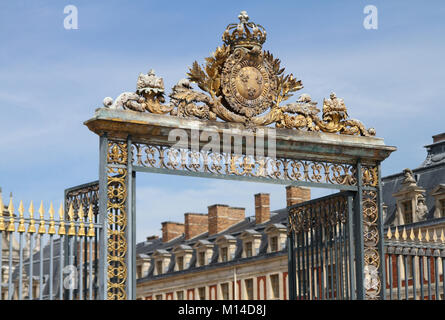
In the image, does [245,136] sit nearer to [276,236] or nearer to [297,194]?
[297,194]

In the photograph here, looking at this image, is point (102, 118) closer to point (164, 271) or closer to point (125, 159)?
point (125, 159)

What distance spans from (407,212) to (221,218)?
1660 cm

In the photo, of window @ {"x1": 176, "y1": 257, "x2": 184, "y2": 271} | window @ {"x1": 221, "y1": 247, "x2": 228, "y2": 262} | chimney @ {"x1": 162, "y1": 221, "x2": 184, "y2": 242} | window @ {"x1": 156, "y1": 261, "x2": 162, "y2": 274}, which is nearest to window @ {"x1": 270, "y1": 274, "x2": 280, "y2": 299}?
window @ {"x1": 221, "y1": 247, "x2": 228, "y2": 262}

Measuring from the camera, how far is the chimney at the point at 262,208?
5666cm

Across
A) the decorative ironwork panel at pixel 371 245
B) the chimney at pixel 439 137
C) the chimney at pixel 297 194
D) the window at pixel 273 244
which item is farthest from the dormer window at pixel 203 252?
the decorative ironwork panel at pixel 371 245

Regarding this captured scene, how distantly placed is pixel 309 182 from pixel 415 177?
29.9 metres

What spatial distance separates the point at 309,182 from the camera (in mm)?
18172

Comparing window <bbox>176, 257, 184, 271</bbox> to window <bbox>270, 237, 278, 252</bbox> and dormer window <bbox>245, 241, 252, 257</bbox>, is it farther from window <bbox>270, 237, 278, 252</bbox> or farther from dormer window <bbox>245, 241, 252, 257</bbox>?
window <bbox>270, 237, 278, 252</bbox>

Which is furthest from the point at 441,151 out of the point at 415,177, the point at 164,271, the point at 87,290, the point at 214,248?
the point at 87,290

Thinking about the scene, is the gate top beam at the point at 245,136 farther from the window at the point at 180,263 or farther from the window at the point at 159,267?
the window at the point at 159,267

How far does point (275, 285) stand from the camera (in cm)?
5300

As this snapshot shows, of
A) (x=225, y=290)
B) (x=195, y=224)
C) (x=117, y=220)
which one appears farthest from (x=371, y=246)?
(x=195, y=224)

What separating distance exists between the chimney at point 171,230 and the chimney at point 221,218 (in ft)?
16.0

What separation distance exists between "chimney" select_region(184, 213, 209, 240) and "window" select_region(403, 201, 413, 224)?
18945 millimetres
